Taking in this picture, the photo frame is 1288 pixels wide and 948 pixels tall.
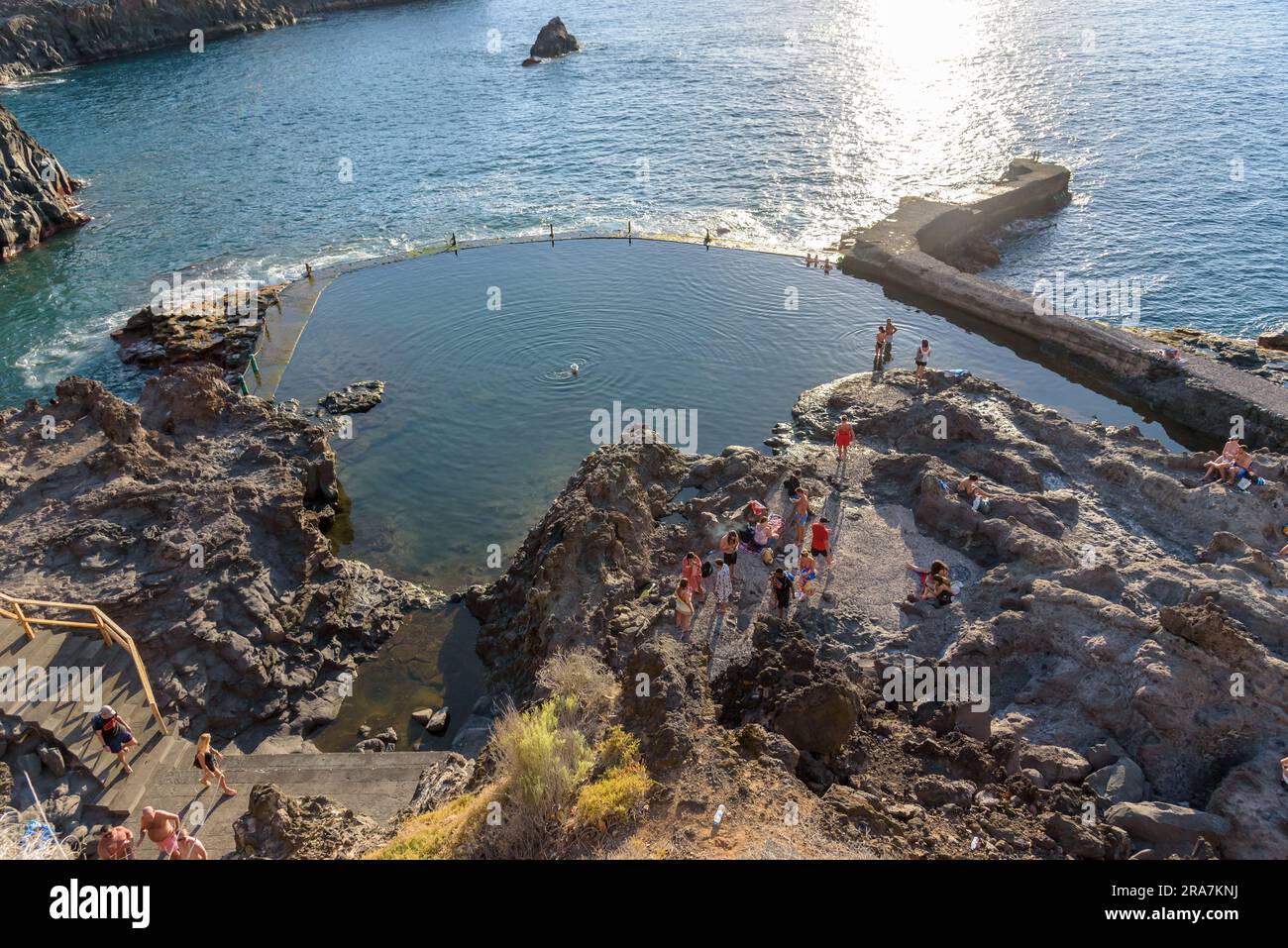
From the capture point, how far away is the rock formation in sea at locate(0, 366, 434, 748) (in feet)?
60.0

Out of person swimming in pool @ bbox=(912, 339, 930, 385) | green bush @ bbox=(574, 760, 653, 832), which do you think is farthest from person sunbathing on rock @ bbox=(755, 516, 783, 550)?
person swimming in pool @ bbox=(912, 339, 930, 385)

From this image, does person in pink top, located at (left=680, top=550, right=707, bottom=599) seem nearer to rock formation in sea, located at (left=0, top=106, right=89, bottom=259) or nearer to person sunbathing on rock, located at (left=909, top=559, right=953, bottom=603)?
person sunbathing on rock, located at (left=909, top=559, right=953, bottom=603)

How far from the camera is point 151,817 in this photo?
12.6m

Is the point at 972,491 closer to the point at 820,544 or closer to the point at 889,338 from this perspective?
the point at 820,544

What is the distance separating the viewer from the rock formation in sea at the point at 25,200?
44.1 m

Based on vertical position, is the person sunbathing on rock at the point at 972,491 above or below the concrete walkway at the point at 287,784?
above

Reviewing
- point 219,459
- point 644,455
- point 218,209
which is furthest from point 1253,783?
point 218,209

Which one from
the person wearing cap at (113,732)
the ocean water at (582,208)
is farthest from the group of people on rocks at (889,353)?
the person wearing cap at (113,732)

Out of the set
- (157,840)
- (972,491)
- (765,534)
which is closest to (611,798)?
(157,840)

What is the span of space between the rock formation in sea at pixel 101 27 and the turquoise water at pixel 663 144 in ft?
12.5

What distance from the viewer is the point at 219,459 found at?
23859mm

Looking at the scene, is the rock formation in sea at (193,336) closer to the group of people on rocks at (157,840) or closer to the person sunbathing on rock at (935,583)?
the group of people on rocks at (157,840)

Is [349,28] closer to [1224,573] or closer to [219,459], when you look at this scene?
[219,459]

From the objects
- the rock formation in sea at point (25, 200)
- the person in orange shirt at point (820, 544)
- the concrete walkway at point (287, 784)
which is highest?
the rock formation in sea at point (25, 200)
